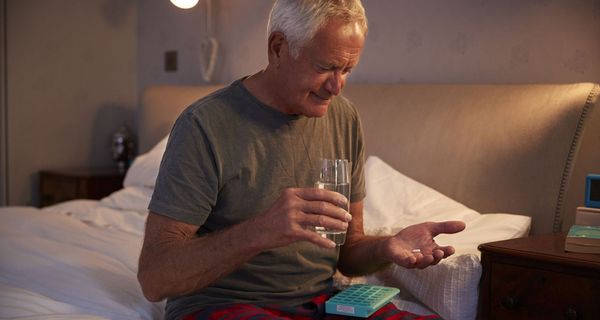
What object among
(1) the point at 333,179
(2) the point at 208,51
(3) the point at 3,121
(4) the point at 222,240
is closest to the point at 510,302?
(1) the point at 333,179

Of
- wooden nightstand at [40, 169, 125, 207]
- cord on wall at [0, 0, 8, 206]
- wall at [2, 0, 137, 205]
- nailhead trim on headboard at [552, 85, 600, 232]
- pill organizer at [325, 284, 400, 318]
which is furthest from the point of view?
wall at [2, 0, 137, 205]

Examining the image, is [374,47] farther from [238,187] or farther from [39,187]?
[39,187]

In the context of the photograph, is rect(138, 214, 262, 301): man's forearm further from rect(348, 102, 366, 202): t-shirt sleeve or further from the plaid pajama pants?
rect(348, 102, 366, 202): t-shirt sleeve

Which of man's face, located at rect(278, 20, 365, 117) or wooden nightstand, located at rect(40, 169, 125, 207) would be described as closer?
man's face, located at rect(278, 20, 365, 117)

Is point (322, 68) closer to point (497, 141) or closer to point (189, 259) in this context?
point (189, 259)

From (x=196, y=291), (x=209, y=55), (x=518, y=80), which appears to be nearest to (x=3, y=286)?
(x=196, y=291)

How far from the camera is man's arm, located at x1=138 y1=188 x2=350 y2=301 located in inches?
48.1

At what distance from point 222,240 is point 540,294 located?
0.71 m

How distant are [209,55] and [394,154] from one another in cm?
153

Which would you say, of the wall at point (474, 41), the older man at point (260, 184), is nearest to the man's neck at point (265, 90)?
the older man at point (260, 184)

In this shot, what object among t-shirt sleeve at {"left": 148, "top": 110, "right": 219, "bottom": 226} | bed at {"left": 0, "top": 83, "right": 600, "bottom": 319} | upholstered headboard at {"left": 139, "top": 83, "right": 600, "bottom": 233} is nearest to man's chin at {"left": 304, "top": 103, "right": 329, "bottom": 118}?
t-shirt sleeve at {"left": 148, "top": 110, "right": 219, "bottom": 226}

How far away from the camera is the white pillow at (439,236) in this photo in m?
1.69

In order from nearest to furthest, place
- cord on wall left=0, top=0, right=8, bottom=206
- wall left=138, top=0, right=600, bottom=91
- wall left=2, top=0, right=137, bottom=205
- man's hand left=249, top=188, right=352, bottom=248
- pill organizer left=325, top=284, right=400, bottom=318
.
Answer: man's hand left=249, top=188, right=352, bottom=248 → pill organizer left=325, top=284, right=400, bottom=318 → wall left=138, top=0, right=600, bottom=91 → cord on wall left=0, top=0, right=8, bottom=206 → wall left=2, top=0, right=137, bottom=205

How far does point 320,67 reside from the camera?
148cm
